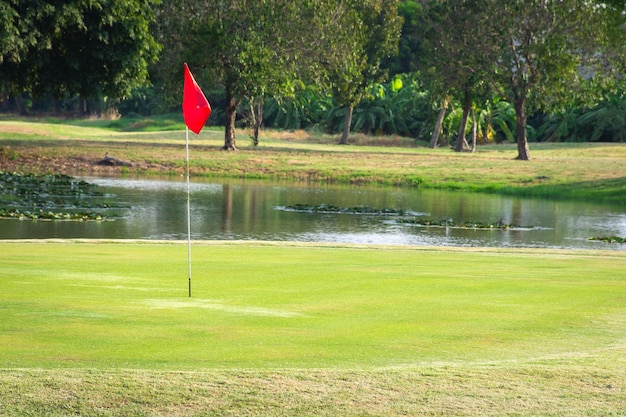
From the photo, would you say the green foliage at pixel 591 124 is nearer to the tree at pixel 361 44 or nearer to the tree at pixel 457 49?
the tree at pixel 361 44

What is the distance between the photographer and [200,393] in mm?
6680

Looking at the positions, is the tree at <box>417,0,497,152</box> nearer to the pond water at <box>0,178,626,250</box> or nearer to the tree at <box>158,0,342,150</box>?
the tree at <box>158,0,342,150</box>

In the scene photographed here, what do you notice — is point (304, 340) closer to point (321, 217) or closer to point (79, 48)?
point (321, 217)

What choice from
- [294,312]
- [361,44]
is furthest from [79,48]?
[294,312]

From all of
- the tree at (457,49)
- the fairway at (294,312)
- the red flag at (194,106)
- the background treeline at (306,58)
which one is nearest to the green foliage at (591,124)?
the background treeline at (306,58)

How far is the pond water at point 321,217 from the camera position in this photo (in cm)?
2484

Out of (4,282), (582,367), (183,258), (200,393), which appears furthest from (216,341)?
(183,258)

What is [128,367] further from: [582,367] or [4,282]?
[4,282]

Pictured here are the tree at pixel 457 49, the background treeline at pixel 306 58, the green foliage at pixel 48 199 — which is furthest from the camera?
the tree at pixel 457 49

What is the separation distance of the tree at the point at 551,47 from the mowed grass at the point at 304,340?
3839cm

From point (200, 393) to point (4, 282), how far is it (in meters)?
5.46

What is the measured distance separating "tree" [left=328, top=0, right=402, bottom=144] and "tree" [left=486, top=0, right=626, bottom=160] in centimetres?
712

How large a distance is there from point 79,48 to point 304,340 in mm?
34033

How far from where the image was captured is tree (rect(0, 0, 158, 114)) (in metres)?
36.5
